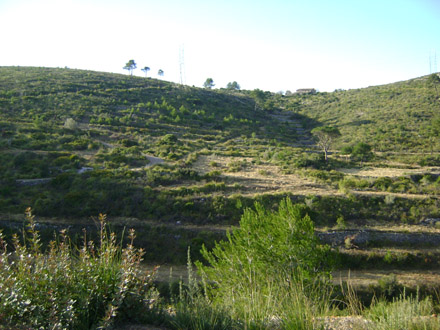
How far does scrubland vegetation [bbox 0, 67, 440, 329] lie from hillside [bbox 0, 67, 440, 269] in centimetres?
15

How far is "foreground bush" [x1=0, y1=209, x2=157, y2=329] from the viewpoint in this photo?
2.89m

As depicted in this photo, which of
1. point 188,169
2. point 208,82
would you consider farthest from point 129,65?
point 188,169

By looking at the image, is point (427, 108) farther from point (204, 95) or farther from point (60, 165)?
point (60, 165)

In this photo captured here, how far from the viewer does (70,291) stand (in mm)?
3316

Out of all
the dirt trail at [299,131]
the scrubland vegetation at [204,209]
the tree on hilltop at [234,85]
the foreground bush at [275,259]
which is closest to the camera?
the scrubland vegetation at [204,209]

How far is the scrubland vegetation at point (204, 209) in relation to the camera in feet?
11.6

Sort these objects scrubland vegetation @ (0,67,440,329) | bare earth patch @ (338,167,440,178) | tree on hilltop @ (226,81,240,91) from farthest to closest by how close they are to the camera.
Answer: tree on hilltop @ (226,81,240,91) < bare earth patch @ (338,167,440,178) < scrubland vegetation @ (0,67,440,329)

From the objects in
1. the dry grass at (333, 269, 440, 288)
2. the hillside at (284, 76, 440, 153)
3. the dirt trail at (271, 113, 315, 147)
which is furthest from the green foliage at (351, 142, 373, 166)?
the dry grass at (333, 269, 440, 288)

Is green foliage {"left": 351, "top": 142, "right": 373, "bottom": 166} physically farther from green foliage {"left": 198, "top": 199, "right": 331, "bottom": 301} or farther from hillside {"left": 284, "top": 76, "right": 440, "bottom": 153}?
green foliage {"left": 198, "top": 199, "right": 331, "bottom": 301}

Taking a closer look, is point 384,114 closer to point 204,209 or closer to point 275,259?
point 204,209

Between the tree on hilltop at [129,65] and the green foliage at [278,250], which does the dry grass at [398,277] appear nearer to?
the green foliage at [278,250]

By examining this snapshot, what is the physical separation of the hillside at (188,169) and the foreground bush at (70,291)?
40.0 feet

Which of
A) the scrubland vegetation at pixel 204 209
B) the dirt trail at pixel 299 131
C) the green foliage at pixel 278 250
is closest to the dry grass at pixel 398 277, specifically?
the scrubland vegetation at pixel 204 209

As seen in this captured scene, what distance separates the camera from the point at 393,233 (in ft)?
54.6
